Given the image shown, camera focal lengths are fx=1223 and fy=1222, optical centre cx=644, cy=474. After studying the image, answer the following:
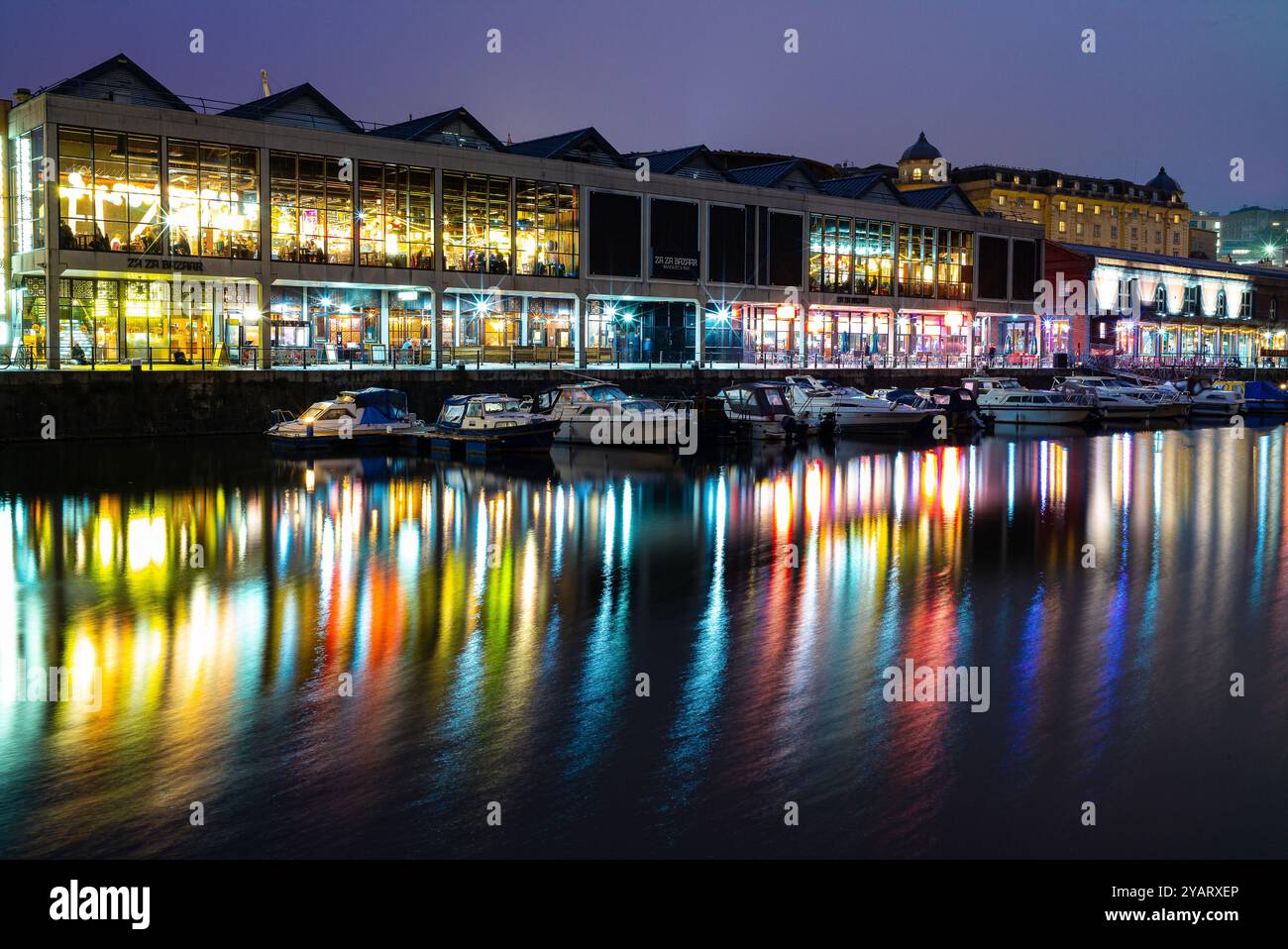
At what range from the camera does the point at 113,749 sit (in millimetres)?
10453

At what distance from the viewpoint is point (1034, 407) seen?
55000mm

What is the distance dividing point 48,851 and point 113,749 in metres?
1.99

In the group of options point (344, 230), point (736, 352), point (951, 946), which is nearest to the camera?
point (951, 946)

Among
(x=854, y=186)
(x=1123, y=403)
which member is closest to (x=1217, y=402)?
(x=1123, y=403)

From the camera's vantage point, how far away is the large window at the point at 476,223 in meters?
58.8

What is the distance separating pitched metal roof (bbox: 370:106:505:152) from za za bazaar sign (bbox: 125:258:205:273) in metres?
12.4

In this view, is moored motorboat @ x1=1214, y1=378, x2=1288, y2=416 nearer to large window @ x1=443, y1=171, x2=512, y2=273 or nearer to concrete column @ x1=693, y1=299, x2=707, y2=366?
concrete column @ x1=693, y1=299, x2=707, y2=366

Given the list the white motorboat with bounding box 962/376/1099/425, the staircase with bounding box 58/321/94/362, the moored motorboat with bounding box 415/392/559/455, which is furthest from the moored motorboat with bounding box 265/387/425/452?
the white motorboat with bounding box 962/376/1099/425

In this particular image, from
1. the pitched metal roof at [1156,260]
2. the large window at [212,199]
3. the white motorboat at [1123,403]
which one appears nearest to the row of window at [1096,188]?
the pitched metal roof at [1156,260]

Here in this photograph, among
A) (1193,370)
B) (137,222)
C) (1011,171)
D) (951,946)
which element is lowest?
(951,946)

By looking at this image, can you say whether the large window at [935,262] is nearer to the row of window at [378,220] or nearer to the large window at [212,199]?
the row of window at [378,220]

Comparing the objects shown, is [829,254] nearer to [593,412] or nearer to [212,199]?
[593,412]

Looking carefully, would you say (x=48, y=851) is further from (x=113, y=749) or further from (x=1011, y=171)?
(x=1011, y=171)

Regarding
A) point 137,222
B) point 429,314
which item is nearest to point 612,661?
point 137,222
